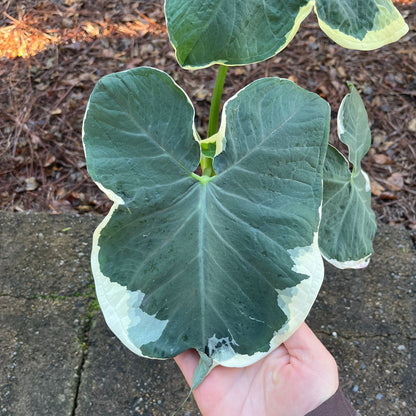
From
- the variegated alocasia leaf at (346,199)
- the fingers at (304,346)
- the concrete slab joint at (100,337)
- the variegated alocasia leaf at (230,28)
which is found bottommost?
the concrete slab joint at (100,337)

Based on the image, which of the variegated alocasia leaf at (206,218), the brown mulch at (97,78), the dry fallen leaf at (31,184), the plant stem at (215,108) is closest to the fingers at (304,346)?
the variegated alocasia leaf at (206,218)

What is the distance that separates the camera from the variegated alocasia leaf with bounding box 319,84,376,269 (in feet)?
3.31

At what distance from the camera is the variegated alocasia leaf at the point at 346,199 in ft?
3.31

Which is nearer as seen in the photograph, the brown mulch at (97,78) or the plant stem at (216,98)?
the plant stem at (216,98)

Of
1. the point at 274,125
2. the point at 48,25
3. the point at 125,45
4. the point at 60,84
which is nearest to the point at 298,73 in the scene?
the point at 125,45

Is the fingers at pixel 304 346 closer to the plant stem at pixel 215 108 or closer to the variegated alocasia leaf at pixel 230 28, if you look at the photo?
the plant stem at pixel 215 108

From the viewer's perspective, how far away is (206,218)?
842 mm

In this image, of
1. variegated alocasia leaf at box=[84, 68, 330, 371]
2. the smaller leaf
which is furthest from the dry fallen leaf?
the smaller leaf

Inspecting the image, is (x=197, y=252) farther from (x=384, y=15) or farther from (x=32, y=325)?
(x=32, y=325)

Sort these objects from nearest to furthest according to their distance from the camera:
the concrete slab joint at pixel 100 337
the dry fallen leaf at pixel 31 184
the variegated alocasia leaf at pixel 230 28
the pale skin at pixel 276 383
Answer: the variegated alocasia leaf at pixel 230 28, the pale skin at pixel 276 383, the concrete slab joint at pixel 100 337, the dry fallen leaf at pixel 31 184

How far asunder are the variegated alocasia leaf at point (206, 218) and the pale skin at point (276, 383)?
0.15m

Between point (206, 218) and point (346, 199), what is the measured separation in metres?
0.39

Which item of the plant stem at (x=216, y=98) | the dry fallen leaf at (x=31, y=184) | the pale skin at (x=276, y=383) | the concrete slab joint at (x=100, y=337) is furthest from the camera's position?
the dry fallen leaf at (x=31, y=184)

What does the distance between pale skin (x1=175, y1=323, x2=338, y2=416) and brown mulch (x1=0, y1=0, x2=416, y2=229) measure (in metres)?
1.01
